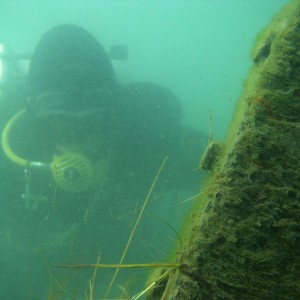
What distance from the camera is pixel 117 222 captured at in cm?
762

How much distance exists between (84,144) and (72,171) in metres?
0.82

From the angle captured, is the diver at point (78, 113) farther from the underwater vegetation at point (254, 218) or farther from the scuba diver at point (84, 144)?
the underwater vegetation at point (254, 218)

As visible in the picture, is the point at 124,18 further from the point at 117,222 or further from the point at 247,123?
the point at 247,123

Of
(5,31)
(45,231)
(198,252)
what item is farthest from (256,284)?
(5,31)

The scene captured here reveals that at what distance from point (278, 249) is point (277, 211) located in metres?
0.16

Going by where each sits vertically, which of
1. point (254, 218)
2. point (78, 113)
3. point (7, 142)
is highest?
point (254, 218)

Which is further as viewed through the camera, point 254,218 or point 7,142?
point 7,142

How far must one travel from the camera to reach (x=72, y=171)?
5422 mm

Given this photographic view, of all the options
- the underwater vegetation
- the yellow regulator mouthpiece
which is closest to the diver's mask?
the yellow regulator mouthpiece

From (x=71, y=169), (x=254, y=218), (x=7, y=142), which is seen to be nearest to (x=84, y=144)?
(x=71, y=169)

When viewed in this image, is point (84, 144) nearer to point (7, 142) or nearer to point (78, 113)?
point (78, 113)

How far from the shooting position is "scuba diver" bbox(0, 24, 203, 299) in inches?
234

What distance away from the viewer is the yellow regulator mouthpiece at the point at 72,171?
5.41 m

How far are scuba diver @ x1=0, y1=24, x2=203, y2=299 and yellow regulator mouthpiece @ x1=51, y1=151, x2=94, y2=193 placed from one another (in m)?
0.02
